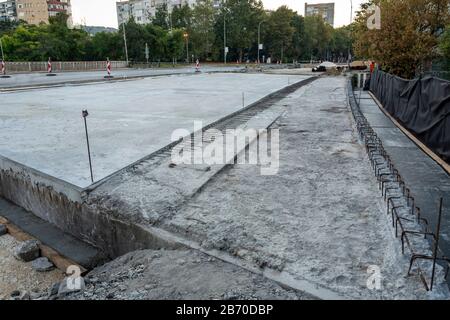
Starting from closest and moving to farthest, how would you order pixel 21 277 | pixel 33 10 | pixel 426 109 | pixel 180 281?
pixel 180 281 → pixel 21 277 → pixel 426 109 → pixel 33 10

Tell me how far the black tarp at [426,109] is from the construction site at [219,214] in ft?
0.66

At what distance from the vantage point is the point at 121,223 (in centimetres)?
433

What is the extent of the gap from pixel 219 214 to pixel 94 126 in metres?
5.68

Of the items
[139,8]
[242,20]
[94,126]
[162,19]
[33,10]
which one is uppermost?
[139,8]

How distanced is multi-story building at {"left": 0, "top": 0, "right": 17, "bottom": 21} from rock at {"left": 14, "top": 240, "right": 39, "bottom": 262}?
5340 inches

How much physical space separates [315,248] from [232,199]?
4.84 feet

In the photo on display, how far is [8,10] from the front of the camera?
126375mm

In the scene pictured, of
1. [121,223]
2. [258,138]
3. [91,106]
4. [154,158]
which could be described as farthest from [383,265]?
[91,106]

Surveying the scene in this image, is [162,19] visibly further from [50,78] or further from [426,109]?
[426,109]

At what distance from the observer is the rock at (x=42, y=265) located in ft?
15.4

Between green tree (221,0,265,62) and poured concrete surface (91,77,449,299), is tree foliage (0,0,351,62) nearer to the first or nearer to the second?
green tree (221,0,265,62)

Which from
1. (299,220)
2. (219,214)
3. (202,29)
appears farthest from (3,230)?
(202,29)

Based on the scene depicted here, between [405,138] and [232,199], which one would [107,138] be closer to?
[232,199]

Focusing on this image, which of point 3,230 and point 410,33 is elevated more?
point 410,33
